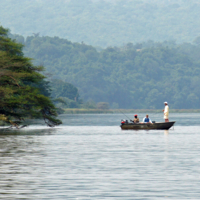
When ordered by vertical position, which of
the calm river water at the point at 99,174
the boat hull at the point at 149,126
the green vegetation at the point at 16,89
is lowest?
the calm river water at the point at 99,174

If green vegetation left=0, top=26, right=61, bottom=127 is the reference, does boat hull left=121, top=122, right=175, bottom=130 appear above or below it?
below

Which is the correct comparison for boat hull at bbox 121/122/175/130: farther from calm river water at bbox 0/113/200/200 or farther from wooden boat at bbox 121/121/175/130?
calm river water at bbox 0/113/200/200

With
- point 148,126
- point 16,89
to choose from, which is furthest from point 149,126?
point 16,89

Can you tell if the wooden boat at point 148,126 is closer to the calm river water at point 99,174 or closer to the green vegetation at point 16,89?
the green vegetation at point 16,89

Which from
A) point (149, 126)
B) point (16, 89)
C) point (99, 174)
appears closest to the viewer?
point (99, 174)

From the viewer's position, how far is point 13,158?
24844 mm

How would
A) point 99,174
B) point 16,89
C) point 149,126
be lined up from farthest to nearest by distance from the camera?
point 149,126, point 16,89, point 99,174

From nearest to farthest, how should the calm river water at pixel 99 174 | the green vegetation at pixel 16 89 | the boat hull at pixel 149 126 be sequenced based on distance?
1. the calm river water at pixel 99 174
2. the green vegetation at pixel 16 89
3. the boat hull at pixel 149 126

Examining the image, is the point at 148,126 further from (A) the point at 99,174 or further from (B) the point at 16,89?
(A) the point at 99,174

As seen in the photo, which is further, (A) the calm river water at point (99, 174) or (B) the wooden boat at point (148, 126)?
(B) the wooden boat at point (148, 126)

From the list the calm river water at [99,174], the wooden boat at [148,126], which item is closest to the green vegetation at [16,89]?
the wooden boat at [148,126]

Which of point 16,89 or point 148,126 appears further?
point 148,126

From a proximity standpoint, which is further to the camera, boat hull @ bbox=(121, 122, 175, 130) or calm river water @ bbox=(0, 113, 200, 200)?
boat hull @ bbox=(121, 122, 175, 130)

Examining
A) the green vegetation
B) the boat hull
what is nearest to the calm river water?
the green vegetation
